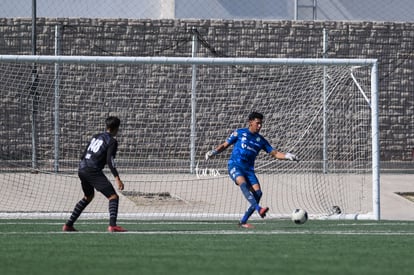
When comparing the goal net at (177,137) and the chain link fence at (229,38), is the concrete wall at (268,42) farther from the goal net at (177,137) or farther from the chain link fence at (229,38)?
the goal net at (177,137)

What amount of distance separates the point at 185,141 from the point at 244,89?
2.13 meters

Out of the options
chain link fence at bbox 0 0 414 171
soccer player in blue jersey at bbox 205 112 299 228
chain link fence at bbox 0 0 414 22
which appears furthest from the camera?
chain link fence at bbox 0 0 414 22

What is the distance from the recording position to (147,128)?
74.2 ft

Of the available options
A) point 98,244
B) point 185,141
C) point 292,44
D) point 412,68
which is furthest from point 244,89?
point 98,244

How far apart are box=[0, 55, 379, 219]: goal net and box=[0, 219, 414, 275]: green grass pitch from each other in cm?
561

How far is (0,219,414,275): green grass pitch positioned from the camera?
9.53m

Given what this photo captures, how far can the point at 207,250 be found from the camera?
11.1 m

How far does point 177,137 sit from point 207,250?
11074mm

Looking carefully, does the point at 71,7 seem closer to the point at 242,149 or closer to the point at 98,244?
the point at 242,149

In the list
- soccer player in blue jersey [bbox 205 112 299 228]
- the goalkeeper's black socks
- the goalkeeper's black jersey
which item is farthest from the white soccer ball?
the goalkeeper's black socks

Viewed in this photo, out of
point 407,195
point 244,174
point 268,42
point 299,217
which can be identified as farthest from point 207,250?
point 268,42

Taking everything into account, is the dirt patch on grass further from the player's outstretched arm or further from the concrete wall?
the player's outstretched arm

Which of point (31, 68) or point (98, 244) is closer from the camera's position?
point (98, 244)

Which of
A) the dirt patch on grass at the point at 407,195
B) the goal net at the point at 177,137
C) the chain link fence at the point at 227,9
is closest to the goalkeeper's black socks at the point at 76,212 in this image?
the goal net at the point at 177,137
